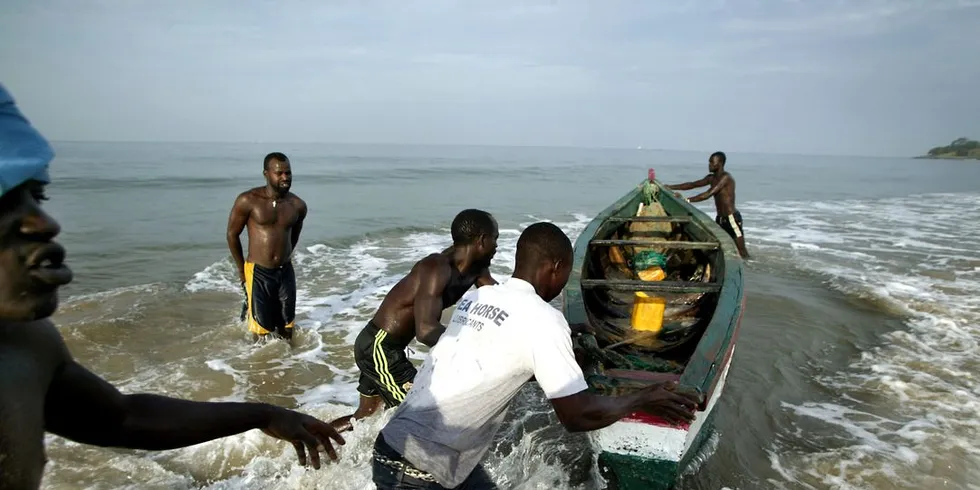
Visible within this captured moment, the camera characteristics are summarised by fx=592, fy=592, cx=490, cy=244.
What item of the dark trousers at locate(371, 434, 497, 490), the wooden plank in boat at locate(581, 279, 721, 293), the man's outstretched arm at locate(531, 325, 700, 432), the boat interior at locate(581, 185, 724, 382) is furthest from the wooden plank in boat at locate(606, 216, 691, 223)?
the dark trousers at locate(371, 434, 497, 490)

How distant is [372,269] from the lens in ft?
34.1

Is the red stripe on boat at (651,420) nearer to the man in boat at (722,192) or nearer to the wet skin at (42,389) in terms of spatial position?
the wet skin at (42,389)

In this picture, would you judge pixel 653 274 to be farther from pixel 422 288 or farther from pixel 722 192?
pixel 722 192

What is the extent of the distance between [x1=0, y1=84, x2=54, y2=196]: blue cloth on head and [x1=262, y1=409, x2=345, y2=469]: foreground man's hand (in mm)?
874

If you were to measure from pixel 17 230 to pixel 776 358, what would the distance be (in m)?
6.37

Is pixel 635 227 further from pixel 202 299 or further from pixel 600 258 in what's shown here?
Result: pixel 202 299

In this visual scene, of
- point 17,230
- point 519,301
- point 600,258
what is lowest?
point 600,258

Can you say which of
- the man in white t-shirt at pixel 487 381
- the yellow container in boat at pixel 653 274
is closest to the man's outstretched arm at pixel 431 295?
the man in white t-shirt at pixel 487 381

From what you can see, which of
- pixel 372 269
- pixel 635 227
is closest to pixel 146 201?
pixel 372 269

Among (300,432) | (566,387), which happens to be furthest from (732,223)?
(300,432)

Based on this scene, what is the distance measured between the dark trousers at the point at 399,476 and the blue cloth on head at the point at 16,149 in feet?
4.85

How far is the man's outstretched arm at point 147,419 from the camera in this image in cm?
131

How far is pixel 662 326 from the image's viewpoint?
488 centimetres

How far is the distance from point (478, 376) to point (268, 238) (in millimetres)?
3767
